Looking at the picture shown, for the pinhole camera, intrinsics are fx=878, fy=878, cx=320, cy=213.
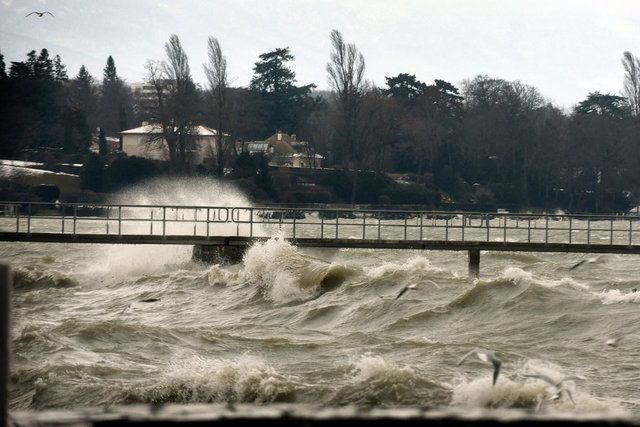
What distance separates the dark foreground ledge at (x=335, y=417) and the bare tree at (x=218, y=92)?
79819 mm

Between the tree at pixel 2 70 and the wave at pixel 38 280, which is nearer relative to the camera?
the wave at pixel 38 280

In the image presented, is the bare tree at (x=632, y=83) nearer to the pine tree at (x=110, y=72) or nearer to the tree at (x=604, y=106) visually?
the tree at (x=604, y=106)

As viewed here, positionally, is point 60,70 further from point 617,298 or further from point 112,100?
point 617,298

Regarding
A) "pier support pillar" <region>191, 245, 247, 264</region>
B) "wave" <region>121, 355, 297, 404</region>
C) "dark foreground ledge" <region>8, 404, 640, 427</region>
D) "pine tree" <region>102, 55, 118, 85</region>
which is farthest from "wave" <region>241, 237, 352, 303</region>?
"pine tree" <region>102, 55, 118, 85</region>

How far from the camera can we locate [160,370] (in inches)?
504

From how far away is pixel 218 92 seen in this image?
86.9 m

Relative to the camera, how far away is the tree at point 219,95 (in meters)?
84.1

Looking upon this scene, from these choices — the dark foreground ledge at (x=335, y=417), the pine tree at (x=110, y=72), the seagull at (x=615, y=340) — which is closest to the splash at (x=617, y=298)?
the seagull at (x=615, y=340)

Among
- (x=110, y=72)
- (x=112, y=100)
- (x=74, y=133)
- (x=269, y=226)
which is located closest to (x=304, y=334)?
(x=269, y=226)

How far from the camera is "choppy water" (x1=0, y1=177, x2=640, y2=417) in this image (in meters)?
11.2

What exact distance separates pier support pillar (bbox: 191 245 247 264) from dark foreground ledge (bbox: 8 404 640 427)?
22857 millimetres

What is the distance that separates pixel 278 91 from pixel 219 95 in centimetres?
2961

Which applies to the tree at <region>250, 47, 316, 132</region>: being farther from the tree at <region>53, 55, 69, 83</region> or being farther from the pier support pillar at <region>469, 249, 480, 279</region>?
the pier support pillar at <region>469, 249, 480, 279</region>

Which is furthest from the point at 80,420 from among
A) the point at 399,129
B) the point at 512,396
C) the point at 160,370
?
the point at 399,129
